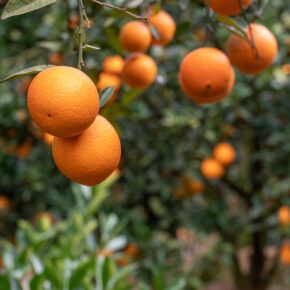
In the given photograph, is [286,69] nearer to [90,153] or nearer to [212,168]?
[212,168]

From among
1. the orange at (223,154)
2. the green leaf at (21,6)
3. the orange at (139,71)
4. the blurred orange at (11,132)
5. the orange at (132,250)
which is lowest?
the orange at (132,250)

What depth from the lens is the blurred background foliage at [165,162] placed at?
2641mm

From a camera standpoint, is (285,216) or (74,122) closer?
(74,122)

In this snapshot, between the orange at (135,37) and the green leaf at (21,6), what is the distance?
0.66 metres

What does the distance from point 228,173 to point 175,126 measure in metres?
1.34

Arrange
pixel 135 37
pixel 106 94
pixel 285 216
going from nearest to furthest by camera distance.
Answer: pixel 106 94
pixel 135 37
pixel 285 216

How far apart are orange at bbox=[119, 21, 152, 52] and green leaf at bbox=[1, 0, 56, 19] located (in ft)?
2.15

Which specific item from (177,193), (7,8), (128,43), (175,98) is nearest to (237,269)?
(177,193)

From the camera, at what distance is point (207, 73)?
1.01 m

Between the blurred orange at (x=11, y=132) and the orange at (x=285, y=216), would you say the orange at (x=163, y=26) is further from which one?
the orange at (x=285, y=216)

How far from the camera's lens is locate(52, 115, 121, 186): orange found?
0.73 m

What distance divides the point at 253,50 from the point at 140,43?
36 cm

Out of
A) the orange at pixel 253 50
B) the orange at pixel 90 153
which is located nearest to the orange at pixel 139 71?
the orange at pixel 253 50

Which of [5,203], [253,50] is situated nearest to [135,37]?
[253,50]
